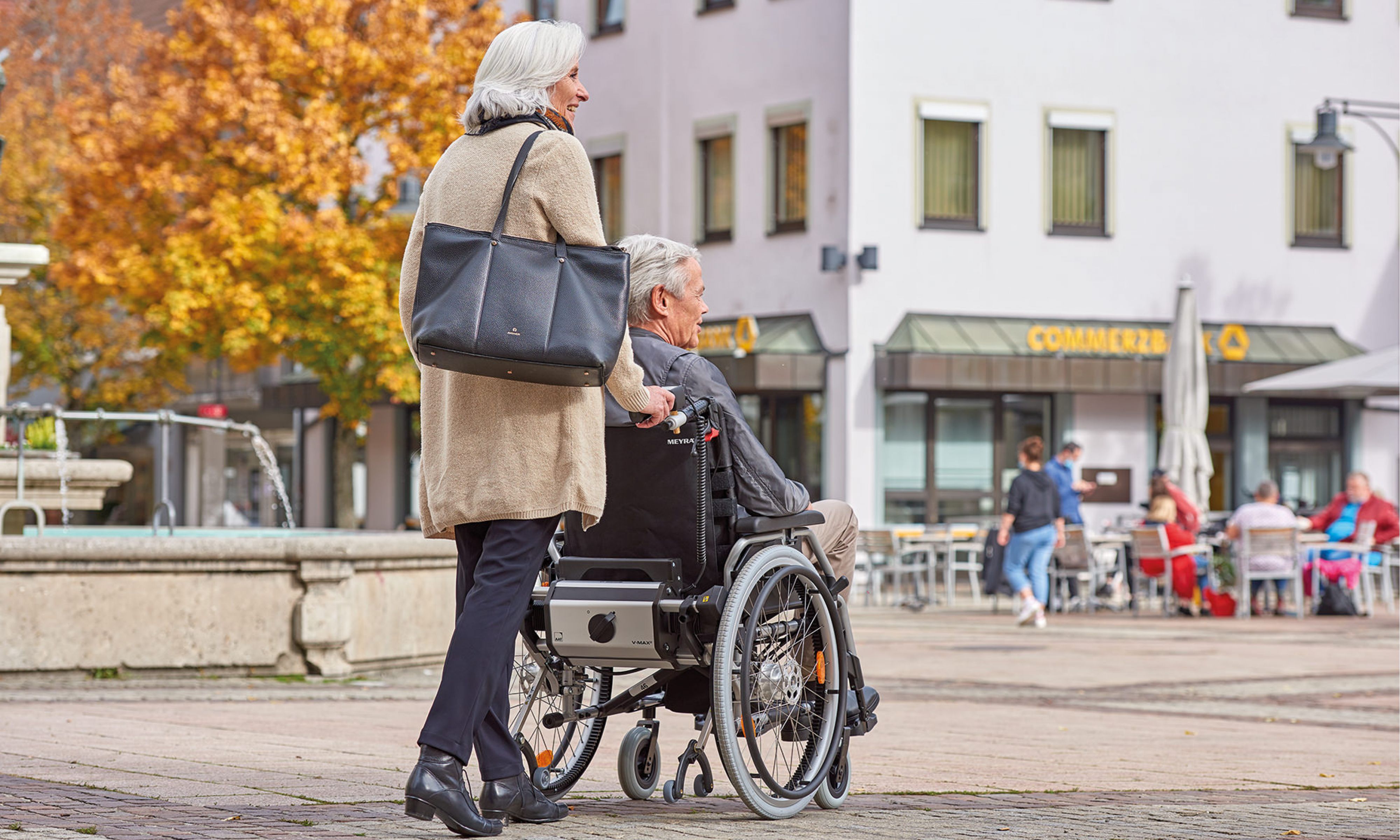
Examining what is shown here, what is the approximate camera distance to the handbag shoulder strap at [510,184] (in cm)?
436

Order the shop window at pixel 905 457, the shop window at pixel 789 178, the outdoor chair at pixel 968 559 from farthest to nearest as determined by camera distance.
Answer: the shop window at pixel 789 178
the shop window at pixel 905 457
the outdoor chair at pixel 968 559

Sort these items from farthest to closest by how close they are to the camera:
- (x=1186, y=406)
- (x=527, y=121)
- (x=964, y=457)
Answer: (x=964, y=457) → (x=1186, y=406) → (x=527, y=121)

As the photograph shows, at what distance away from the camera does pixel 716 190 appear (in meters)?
28.3

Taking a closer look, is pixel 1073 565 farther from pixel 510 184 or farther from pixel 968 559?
→ pixel 510 184

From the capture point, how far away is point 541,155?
4434 mm

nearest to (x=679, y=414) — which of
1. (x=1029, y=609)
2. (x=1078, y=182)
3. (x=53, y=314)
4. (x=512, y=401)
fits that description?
(x=512, y=401)

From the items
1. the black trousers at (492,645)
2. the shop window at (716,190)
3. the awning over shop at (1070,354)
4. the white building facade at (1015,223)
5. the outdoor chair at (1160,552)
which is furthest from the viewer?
the shop window at (716,190)

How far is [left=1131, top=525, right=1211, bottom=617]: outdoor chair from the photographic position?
18719 mm

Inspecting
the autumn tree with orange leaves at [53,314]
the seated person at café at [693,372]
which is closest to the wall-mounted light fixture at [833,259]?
the autumn tree with orange leaves at [53,314]

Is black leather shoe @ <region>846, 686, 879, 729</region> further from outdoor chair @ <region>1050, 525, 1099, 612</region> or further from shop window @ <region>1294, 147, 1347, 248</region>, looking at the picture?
shop window @ <region>1294, 147, 1347, 248</region>

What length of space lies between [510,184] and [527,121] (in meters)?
0.23

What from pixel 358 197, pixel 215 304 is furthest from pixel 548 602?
pixel 358 197

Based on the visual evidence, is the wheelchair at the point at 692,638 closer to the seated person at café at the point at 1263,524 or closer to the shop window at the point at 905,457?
the seated person at café at the point at 1263,524

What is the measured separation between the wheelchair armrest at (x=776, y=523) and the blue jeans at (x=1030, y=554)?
42.0 ft
